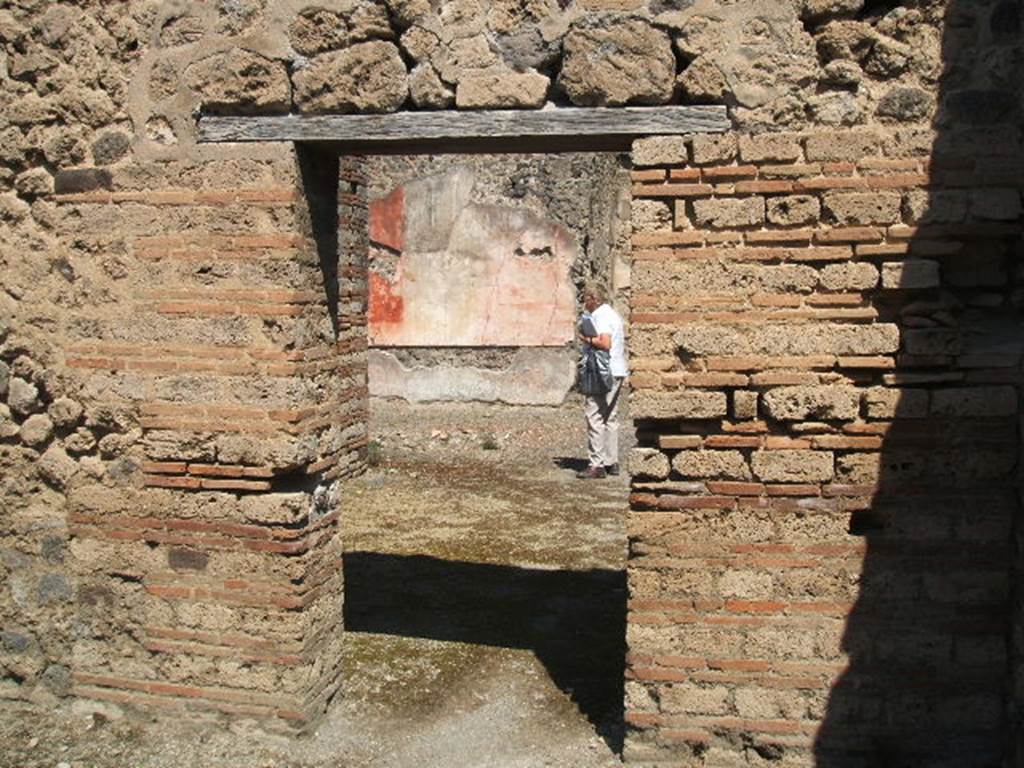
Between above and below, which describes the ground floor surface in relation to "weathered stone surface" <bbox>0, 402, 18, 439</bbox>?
below

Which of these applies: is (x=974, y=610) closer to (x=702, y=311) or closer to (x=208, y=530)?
A: (x=702, y=311)

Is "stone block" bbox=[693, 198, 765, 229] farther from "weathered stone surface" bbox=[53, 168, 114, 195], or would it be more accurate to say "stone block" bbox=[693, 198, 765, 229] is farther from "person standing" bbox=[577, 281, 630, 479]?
"person standing" bbox=[577, 281, 630, 479]

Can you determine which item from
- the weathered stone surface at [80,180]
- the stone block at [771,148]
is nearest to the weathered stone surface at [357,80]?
the weathered stone surface at [80,180]

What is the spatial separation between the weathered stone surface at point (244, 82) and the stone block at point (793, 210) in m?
1.98

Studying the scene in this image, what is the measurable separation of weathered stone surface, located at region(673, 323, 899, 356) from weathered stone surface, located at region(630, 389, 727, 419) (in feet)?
0.54

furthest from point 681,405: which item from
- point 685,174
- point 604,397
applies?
point 604,397

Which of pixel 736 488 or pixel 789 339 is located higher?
pixel 789 339

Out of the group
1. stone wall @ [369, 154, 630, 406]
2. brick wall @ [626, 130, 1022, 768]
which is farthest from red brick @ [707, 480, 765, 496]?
stone wall @ [369, 154, 630, 406]

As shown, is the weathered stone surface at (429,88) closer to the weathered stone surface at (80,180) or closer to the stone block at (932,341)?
the weathered stone surface at (80,180)

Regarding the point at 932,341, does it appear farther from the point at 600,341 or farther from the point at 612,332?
the point at 612,332

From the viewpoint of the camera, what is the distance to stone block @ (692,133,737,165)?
12.1 feet

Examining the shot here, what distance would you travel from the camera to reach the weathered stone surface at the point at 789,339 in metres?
3.65

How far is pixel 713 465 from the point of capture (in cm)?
382

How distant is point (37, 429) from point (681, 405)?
2.81 meters
